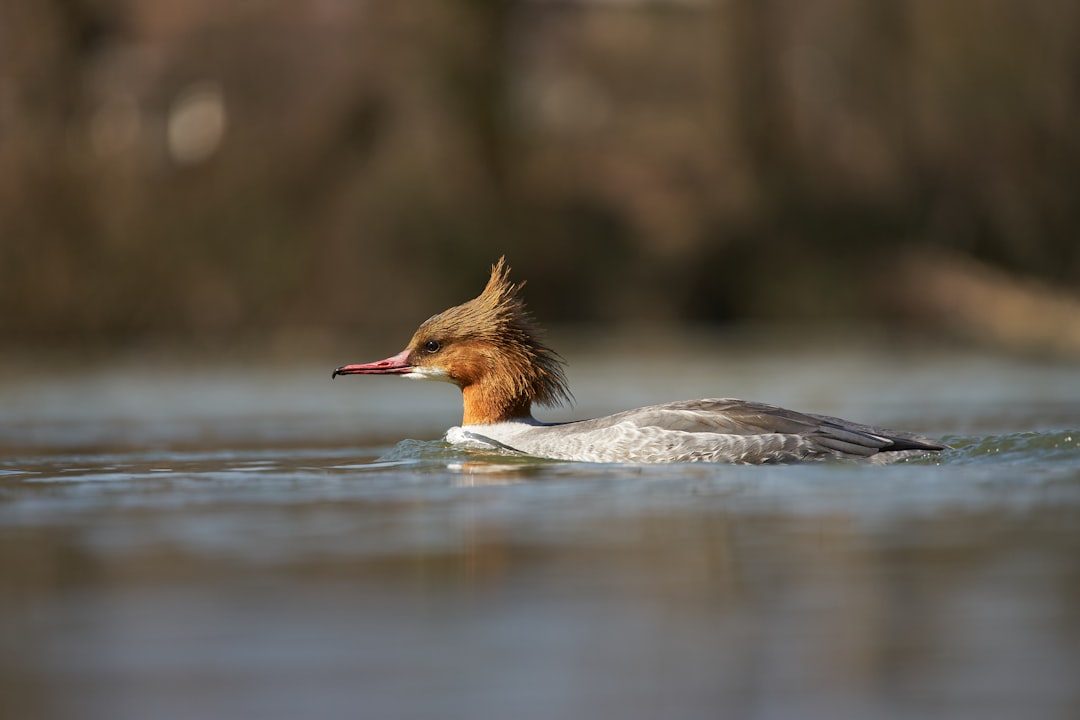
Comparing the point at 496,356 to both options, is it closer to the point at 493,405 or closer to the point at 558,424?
the point at 493,405

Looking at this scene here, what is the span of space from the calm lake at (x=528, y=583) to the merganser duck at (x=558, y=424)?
0.16m

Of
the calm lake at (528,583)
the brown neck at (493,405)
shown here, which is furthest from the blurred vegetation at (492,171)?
the brown neck at (493,405)

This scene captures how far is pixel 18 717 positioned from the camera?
3.56 meters

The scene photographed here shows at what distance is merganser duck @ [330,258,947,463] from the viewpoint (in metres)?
7.94

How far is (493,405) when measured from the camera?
8.99 m

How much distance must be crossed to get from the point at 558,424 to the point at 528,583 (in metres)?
3.74

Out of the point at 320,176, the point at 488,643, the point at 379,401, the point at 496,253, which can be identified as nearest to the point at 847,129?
the point at 496,253

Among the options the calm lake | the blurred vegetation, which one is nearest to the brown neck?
the calm lake

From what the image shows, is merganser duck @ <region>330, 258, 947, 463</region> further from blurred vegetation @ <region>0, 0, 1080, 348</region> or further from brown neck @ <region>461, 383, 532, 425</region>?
blurred vegetation @ <region>0, 0, 1080, 348</region>

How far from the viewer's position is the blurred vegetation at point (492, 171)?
20688 mm

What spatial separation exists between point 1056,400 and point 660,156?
1317cm

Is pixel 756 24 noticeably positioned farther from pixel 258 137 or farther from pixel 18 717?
pixel 18 717

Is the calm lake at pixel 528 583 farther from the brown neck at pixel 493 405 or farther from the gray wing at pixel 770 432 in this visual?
the brown neck at pixel 493 405

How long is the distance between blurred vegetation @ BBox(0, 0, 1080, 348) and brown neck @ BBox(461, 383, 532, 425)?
36.9ft
